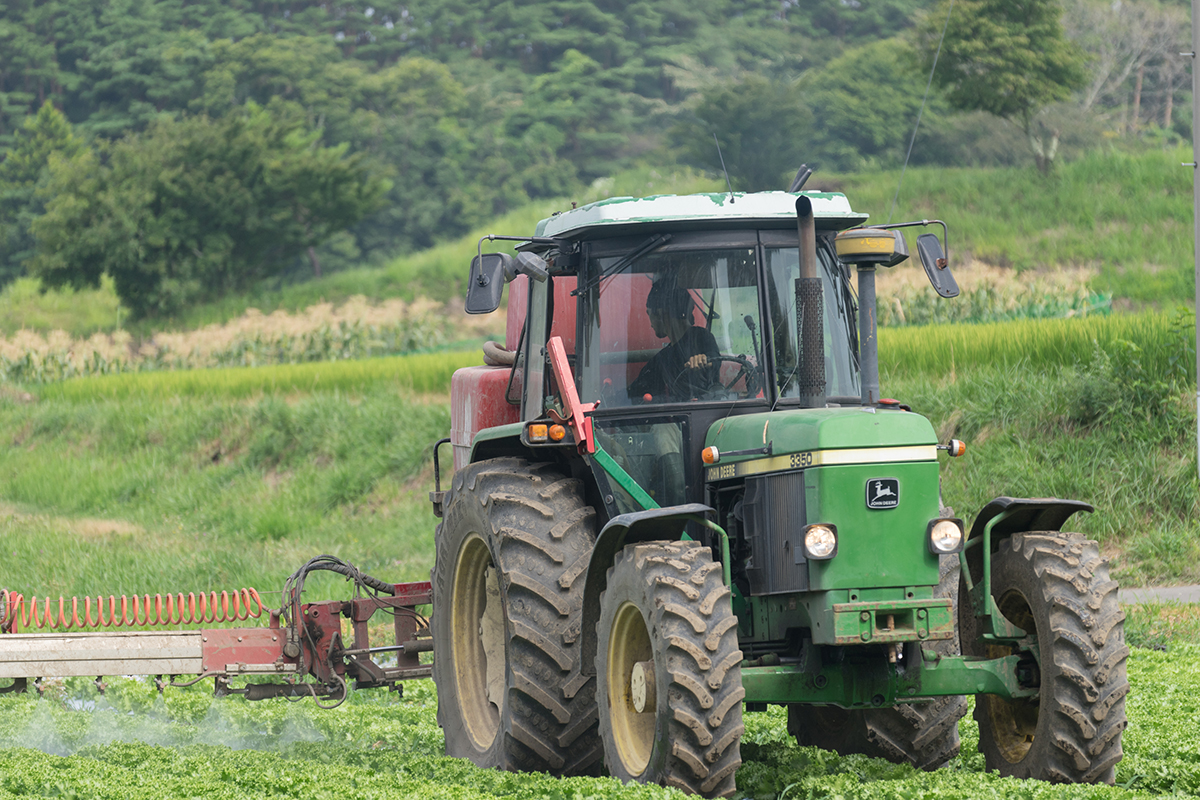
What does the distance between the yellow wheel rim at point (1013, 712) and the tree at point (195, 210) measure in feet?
128

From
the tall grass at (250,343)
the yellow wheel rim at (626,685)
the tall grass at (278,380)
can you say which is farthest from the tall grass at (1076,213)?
the yellow wheel rim at (626,685)

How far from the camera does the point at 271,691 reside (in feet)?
28.7

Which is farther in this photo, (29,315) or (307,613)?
(29,315)

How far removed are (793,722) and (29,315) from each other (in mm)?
42126

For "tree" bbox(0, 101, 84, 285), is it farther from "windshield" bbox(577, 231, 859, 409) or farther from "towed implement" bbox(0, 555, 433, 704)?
"windshield" bbox(577, 231, 859, 409)

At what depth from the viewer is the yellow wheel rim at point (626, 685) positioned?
243 inches

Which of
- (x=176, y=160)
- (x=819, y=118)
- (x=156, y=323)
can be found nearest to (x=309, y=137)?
(x=176, y=160)

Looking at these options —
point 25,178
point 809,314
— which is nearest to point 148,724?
point 809,314

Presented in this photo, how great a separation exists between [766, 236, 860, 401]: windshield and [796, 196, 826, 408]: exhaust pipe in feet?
1.17

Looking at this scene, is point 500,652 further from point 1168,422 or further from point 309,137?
point 309,137

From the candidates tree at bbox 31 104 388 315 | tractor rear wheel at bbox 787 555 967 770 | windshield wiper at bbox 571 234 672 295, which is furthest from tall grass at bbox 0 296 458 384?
tractor rear wheel at bbox 787 555 967 770

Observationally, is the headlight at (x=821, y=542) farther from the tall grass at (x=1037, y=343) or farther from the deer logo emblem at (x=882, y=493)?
the tall grass at (x=1037, y=343)

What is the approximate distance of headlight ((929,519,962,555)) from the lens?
5996 mm

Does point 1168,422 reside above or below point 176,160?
below
